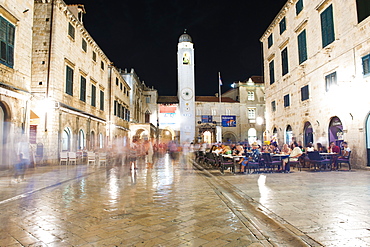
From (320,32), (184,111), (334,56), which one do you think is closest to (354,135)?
(334,56)

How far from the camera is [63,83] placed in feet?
51.3

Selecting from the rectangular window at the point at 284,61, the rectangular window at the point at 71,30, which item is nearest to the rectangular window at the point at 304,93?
the rectangular window at the point at 284,61

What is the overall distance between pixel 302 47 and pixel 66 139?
660 inches

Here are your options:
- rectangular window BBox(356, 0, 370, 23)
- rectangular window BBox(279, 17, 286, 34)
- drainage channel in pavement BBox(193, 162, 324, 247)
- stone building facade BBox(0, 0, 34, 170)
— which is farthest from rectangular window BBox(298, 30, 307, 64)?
stone building facade BBox(0, 0, 34, 170)

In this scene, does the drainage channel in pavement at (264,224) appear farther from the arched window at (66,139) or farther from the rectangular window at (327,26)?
the arched window at (66,139)

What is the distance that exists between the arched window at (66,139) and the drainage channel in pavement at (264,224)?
13148mm

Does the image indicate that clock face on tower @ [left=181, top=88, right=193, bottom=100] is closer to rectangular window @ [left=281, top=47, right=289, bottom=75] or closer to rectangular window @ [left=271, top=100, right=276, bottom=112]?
rectangular window @ [left=271, top=100, right=276, bottom=112]

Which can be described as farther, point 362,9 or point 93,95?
point 93,95

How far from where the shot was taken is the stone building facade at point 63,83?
1414cm

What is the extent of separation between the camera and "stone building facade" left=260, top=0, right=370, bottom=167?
11906mm

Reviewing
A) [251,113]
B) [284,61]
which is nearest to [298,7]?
[284,61]

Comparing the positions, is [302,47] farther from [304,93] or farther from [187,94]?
[187,94]

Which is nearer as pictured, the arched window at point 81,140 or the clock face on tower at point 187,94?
the arched window at point 81,140

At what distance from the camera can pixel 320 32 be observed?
15.1 metres
